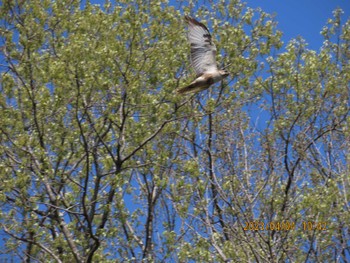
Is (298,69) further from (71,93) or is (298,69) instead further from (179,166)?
(71,93)

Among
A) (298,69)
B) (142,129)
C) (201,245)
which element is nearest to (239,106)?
(298,69)

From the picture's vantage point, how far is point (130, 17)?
21.8 m

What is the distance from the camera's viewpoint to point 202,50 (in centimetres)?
2017

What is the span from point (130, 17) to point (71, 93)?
230cm
